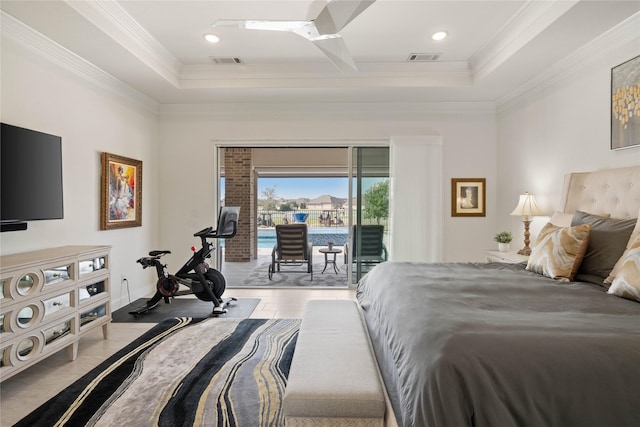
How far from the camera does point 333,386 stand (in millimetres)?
1600

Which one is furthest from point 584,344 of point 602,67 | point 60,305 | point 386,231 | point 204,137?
point 204,137

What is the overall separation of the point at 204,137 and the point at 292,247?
245 cm

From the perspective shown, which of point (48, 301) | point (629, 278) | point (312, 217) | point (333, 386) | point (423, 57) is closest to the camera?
point (333, 386)

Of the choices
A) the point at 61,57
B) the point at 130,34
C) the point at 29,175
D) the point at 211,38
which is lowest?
the point at 29,175

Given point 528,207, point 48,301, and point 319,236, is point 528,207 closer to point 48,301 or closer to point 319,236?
point 48,301

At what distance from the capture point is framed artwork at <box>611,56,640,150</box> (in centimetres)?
267

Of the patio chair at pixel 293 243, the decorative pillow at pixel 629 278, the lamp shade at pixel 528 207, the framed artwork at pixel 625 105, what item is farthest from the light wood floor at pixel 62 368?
the framed artwork at pixel 625 105

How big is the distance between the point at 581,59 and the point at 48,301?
501 centimetres

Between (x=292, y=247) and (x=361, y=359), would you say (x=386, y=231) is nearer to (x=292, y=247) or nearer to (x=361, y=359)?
(x=292, y=247)

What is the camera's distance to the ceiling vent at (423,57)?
3.98m

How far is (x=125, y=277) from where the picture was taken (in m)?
4.32

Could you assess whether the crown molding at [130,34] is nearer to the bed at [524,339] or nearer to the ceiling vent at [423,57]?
the ceiling vent at [423,57]

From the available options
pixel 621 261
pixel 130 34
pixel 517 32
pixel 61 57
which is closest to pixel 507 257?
pixel 621 261

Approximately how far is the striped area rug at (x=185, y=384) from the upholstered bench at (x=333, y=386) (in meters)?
0.49
